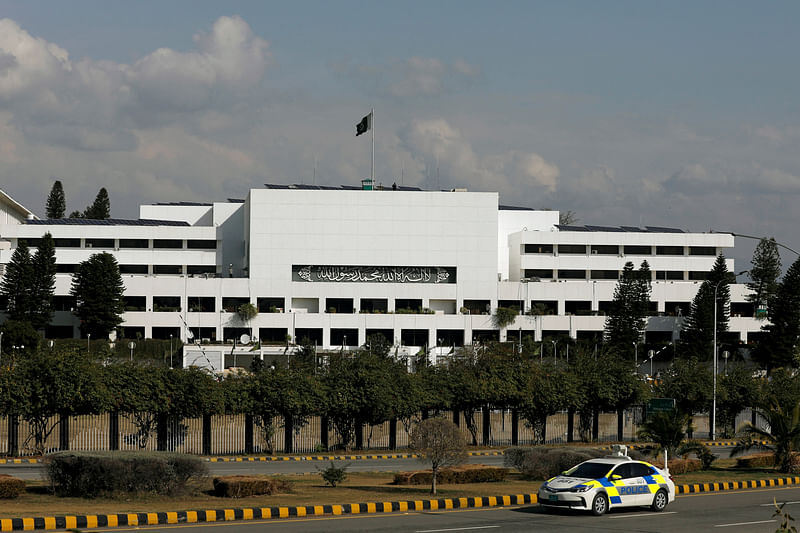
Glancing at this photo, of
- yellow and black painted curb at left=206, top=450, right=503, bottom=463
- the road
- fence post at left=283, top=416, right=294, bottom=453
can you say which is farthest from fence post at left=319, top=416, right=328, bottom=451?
the road

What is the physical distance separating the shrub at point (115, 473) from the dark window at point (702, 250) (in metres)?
93.6

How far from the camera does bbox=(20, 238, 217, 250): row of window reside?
339 ft

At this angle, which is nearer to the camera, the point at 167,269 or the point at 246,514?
the point at 246,514

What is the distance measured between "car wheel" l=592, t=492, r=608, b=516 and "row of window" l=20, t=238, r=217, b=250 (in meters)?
87.7

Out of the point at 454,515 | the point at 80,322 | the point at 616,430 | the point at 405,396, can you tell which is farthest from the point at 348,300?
the point at 454,515

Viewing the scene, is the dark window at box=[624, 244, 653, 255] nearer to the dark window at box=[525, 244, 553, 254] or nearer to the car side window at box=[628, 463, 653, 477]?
the dark window at box=[525, 244, 553, 254]

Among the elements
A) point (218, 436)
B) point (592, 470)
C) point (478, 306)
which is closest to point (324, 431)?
point (218, 436)

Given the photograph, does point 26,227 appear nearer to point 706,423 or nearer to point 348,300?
point 348,300

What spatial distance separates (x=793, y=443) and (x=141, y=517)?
22.2 m

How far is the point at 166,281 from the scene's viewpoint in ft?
327

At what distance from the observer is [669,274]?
351 ft

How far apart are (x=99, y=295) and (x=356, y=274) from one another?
84.1 feet

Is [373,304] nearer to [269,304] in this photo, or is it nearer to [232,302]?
[269,304]

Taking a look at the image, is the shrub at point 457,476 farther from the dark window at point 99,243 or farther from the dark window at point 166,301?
the dark window at point 99,243
